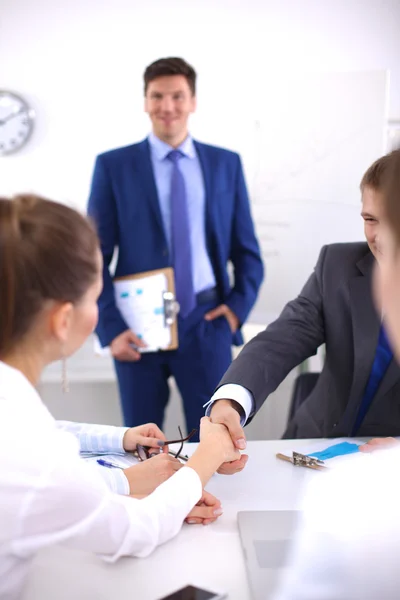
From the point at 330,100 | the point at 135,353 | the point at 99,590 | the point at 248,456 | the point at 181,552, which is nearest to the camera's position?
the point at 99,590

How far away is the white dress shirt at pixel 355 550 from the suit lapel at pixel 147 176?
6.17ft

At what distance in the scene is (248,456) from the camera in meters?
1.59

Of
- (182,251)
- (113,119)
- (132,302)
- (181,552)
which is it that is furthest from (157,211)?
(181,552)

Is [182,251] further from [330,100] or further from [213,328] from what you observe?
[330,100]

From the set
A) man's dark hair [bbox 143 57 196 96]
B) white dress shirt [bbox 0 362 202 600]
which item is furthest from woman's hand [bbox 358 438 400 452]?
man's dark hair [bbox 143 57 196 96]

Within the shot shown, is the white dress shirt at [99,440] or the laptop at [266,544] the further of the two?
the white dress shirt at [99,440]

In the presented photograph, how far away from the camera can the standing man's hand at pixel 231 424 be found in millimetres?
1476

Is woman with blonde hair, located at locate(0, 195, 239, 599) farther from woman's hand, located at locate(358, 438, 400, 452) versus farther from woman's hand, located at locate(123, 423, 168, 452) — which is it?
woman's hand, located at locate(358, 438, 400, 452)

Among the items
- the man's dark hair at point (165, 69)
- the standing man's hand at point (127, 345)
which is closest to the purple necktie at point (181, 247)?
the standing man's hand at point (127, 345)

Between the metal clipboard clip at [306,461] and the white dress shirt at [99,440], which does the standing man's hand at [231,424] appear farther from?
the white dress shirt at [99,440]

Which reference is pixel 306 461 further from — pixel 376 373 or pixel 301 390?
pixel 301 390

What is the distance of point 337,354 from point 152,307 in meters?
0.93

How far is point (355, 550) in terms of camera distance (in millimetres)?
806

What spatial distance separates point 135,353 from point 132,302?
0.69 ft
